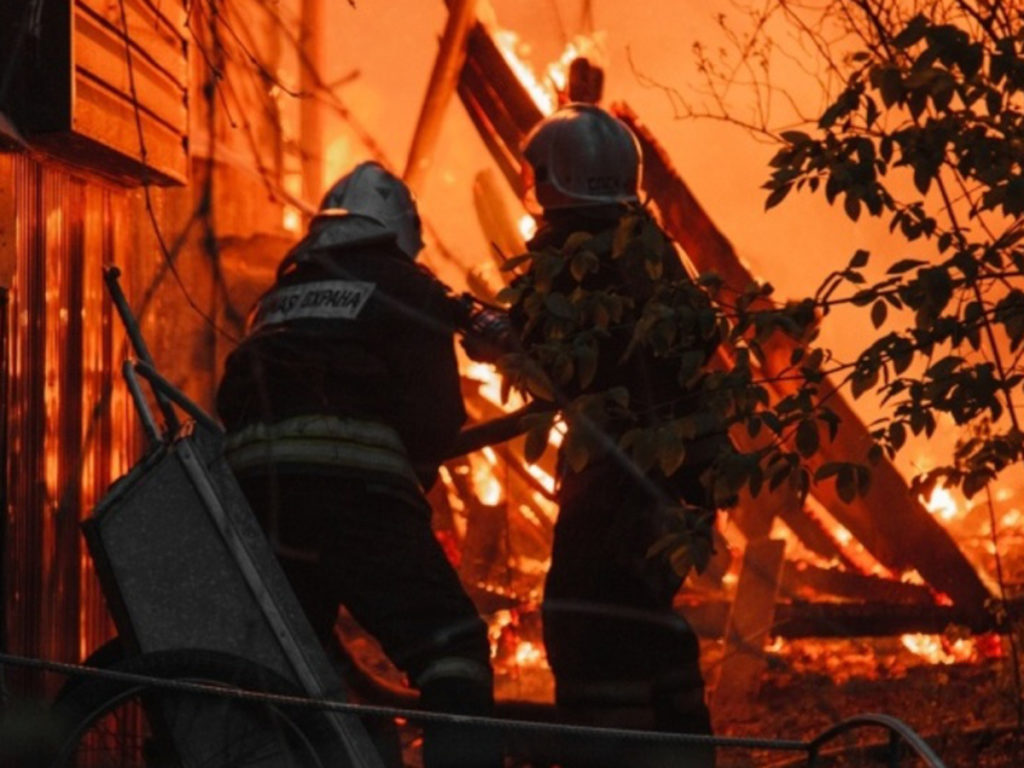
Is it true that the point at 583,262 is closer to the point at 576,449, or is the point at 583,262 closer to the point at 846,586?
the point at 576,449

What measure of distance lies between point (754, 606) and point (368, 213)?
3.99m

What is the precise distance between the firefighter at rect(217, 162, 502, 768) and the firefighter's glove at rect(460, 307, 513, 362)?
0.05m

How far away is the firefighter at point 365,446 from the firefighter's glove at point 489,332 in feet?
0.18

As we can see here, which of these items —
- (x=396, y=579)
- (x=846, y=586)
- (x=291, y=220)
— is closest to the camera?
(x=396, y=579)

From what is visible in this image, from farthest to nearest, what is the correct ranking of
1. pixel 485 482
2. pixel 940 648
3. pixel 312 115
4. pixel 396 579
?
pixel 312 115, pixel 485 482, pixel 940 648, pixel 396 579

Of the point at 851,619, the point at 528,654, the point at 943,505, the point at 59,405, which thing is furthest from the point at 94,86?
the point at 943,505

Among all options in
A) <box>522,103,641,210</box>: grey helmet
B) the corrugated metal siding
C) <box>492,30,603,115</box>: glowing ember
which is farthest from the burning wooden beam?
the corrugated metal siding

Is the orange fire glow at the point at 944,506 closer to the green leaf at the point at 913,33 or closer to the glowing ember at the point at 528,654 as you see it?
the glowing ember at the point at 528,654

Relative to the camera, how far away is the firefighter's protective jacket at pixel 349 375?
6105mm

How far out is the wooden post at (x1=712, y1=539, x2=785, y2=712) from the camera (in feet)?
32.0

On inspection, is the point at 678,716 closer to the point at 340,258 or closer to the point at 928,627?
the point at 340,258

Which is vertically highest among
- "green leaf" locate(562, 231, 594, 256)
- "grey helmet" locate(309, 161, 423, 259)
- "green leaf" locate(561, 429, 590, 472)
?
"grey helmet" locate(309, 161, 423, 259)

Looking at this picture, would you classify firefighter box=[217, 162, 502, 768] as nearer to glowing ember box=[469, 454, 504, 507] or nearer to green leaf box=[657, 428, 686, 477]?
green leaf box=[657, 428, 686, 477]

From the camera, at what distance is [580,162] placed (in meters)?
7.24
